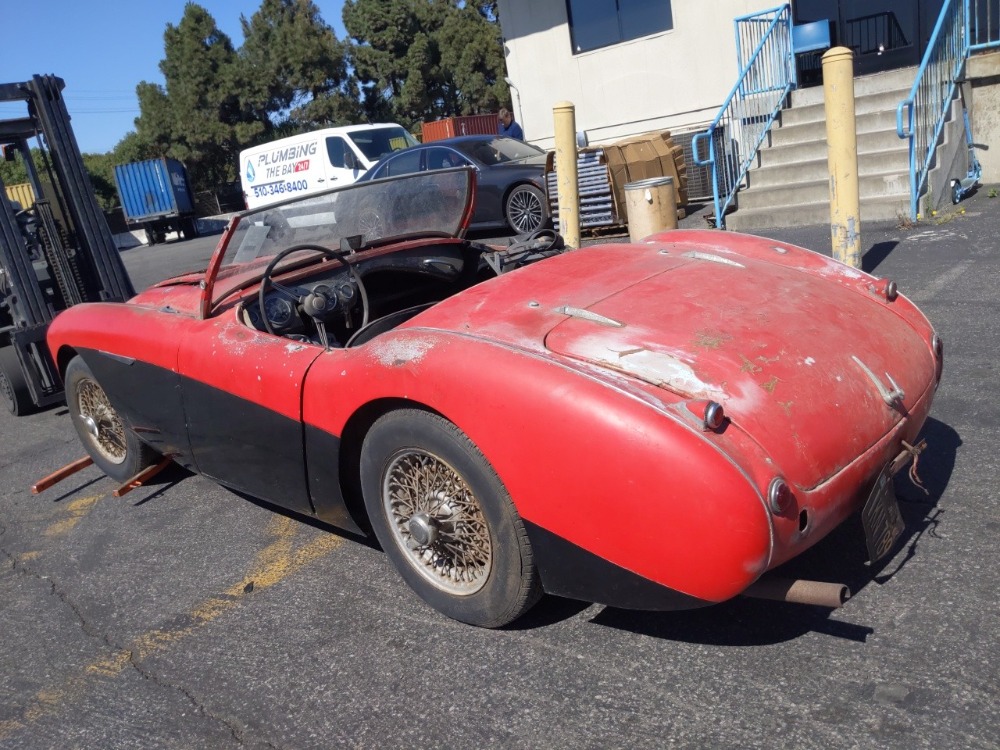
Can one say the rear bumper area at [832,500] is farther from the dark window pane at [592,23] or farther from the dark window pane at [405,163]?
the dark window pane at [592,23]

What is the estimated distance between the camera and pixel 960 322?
5.23 m

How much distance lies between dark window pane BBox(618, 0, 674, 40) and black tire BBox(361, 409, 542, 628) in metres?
13.2

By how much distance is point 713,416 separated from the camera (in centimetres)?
226

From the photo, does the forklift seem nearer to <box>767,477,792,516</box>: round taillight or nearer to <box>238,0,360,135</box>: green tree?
<box>767,477,792,516</box>: round taillight

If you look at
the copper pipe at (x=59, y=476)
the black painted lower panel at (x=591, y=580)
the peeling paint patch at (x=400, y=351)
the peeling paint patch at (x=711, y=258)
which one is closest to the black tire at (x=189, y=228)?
the copper pipe at (x=59, y=476)

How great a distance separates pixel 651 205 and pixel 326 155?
394 inches

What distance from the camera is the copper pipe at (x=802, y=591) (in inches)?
88.7

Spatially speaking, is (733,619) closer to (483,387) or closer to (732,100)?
(483,387)

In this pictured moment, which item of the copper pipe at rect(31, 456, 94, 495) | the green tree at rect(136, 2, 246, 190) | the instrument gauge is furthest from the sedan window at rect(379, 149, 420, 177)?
the green tree at rect(136, 2, 246, 190)

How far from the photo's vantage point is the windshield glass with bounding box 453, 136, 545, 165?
480 inches

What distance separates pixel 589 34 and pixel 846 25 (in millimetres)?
4216

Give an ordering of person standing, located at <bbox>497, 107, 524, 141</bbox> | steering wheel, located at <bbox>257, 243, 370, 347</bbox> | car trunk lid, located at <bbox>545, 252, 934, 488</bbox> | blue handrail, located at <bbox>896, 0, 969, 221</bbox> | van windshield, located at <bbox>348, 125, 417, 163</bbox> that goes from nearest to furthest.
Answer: car trunk lid, located at <bbox>545, 252, 934, 488</bbox> → steering wheel, located at <bbox>257, 243, 370, 347</bbox> → blue handrail, located at <bbox>896, 0, 969, 221</bbox> → person standing, located at <bbox>497, 107, 524, 141</bbox> → van windshield, located at <bbox>348, 125, 417, 163</bbox>

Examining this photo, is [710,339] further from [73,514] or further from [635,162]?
[635,162]

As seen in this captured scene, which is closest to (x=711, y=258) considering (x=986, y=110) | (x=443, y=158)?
(x=986, y=110)
